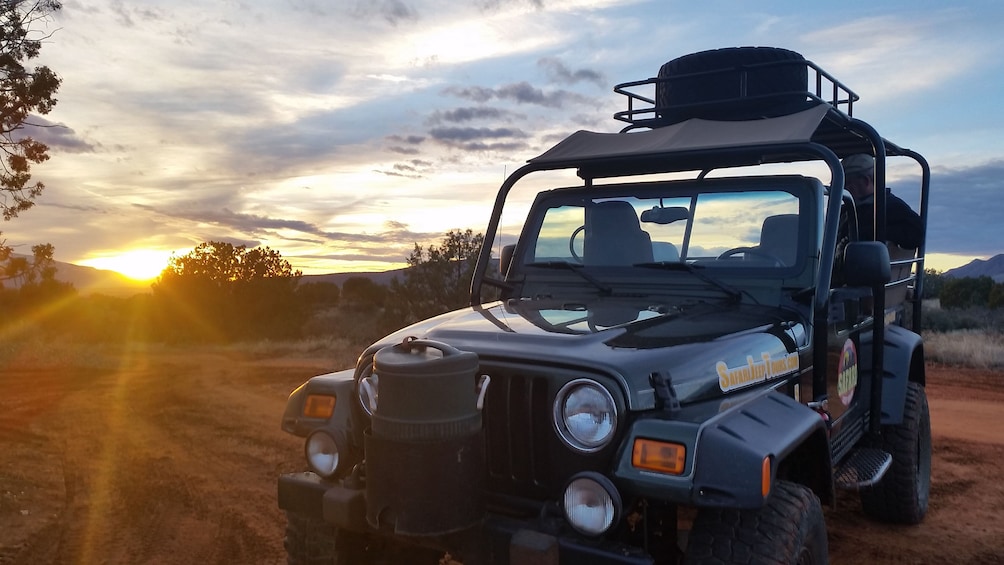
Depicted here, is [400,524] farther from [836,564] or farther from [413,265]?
[413,265]

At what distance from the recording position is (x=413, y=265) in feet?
60.8

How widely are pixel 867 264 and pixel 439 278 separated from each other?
14.3 meters

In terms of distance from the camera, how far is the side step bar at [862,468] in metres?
4.09

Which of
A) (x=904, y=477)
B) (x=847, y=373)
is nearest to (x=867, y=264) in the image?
(x=847, y=373)

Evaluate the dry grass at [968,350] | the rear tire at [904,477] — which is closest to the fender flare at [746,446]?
the rear tire at [904,477]

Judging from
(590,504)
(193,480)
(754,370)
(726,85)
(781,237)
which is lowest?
(193,480)

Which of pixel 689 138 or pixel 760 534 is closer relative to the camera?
pixel 760 534

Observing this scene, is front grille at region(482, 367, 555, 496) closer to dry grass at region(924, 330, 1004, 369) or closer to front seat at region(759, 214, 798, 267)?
front seat at region(759, 214, 798, 267)

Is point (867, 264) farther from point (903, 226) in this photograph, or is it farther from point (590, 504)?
point (903, 226)

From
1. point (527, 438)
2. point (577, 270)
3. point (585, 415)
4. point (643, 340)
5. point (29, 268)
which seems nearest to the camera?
point (585, 415)

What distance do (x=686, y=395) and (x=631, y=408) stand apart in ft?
0.89

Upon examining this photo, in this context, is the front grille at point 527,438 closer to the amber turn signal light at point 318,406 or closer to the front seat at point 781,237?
the amber turn signal light at point 318,406

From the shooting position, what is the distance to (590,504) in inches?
101

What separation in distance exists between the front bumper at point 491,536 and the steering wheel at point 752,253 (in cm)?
189
